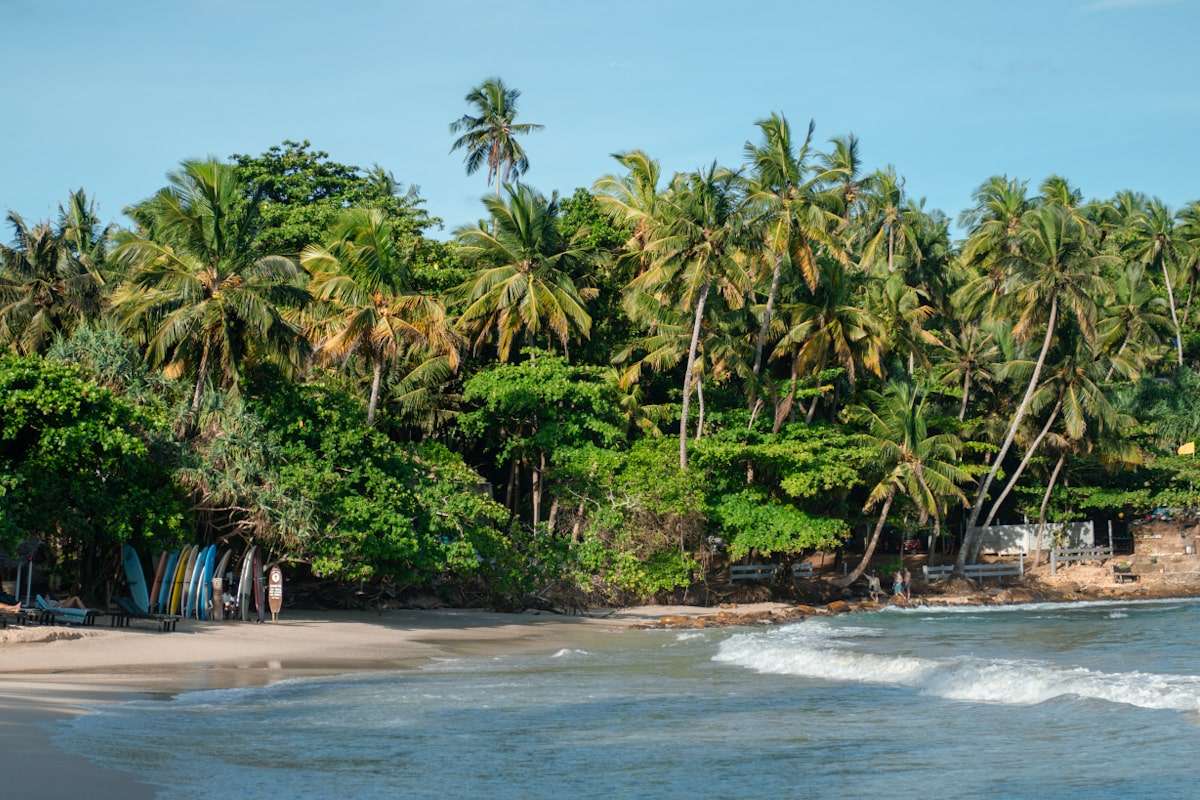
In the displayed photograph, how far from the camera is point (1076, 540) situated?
5125cm

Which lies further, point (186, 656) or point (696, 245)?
point (696, 245)

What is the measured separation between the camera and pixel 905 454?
132 feet

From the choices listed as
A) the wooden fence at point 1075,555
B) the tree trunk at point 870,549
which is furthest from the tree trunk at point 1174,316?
the tree trunk at point 870,549

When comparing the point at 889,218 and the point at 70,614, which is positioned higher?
the point at 889,218

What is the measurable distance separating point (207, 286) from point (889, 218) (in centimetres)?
3498

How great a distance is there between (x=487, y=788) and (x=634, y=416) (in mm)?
26983

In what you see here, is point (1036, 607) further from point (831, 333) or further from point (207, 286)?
point (207, 286)

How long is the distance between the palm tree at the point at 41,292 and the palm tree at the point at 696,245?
14.9 m

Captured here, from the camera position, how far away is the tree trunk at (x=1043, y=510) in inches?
1879

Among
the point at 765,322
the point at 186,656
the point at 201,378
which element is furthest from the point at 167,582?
the point at 765,322

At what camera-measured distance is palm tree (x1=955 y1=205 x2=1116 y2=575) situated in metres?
39.9

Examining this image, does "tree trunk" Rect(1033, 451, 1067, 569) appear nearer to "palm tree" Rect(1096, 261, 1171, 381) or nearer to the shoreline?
"palm tree" Rect(1096, 261, 1171, 381)

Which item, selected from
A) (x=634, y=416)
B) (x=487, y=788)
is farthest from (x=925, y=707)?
(x=634, y=416)

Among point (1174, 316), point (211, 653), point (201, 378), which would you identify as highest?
point (1174, 316)
